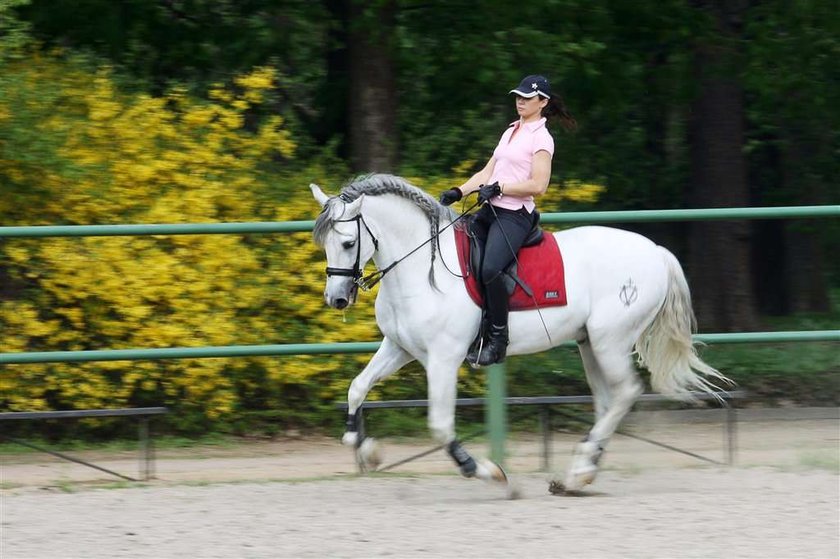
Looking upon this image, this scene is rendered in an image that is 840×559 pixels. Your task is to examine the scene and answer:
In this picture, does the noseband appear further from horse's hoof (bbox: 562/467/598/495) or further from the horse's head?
horse's hoof (bbox: 562/467/598/495)

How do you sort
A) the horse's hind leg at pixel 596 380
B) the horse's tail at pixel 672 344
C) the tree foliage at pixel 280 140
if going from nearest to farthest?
the horse's tail at pixel 672 344, the horse's hind leg at pixel 596 380, the tree foliage at pixel 280 140

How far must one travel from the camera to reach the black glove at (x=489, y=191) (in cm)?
725

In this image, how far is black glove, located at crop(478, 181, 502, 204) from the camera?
725cm

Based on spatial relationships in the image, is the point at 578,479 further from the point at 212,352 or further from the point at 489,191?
the point at 212,352

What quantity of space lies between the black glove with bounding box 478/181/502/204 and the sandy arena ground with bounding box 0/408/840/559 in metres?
1.75

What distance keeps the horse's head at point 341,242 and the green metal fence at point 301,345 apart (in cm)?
80

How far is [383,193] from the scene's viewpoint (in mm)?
7320

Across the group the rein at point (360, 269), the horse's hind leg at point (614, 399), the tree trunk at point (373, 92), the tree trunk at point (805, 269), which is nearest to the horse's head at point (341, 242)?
the rein at point (360, 269)

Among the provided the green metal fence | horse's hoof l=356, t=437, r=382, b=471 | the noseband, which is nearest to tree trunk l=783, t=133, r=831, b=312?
the green metal fence

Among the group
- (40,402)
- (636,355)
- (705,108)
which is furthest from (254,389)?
(705,108)

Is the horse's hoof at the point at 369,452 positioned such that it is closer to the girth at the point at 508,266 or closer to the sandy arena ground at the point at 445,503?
the sandy arena ground at the point at 445,503

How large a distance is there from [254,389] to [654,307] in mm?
2849

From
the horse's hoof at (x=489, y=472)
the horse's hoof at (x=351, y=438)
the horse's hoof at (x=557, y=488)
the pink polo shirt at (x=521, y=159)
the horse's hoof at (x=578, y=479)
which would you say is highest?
the pink polo shirt at (x=521, y=159)

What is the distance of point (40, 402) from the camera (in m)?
8.29
